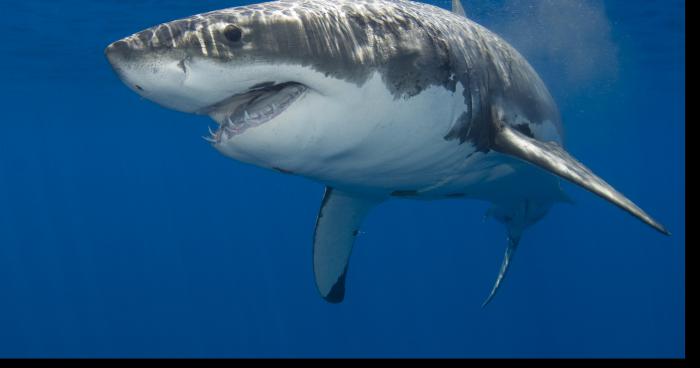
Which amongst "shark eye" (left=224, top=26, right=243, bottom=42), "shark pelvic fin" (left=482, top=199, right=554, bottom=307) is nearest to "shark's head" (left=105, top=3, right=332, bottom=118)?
"shark eye" (left=224, top=26, right=243, bottom=42)

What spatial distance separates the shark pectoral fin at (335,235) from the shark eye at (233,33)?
11.1ft

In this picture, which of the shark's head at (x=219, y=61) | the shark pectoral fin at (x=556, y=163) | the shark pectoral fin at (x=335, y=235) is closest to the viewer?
the shark's head at (x=219, y=61)

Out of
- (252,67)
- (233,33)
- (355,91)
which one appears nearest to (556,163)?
(355,91)

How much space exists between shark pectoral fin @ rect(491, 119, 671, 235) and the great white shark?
0.01 m

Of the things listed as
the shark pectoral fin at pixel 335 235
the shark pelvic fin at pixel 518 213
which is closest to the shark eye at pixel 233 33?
the shark pectoral fin at pixel 335 235

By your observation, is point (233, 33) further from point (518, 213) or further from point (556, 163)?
point (518, 213)

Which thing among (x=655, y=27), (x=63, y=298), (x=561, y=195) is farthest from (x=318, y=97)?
(x=63, y=298)

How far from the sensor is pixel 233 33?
265 cm

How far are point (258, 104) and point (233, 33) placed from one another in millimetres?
412

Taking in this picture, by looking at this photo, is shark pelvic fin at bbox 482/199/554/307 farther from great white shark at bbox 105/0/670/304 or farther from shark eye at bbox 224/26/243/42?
shark eye at bbox 224/26/243/42

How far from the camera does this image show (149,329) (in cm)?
2869

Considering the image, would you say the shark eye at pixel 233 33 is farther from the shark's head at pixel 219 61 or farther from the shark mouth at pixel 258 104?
the shark mouth at pixel 258 104

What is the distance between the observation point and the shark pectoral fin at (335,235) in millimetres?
6137

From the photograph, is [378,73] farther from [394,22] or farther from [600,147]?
[600,147]
